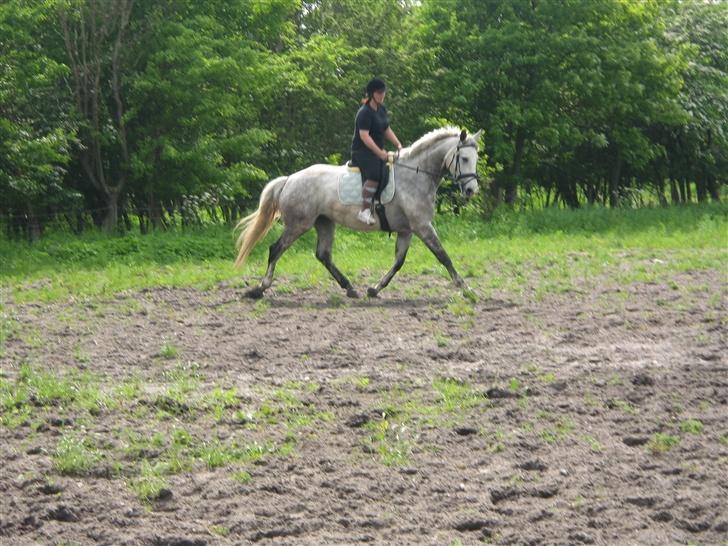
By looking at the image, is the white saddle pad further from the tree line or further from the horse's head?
the tree line

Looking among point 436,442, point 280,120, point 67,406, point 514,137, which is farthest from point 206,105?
point 436,442

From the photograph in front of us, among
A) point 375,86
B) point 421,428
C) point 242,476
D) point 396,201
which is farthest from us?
point 396,201

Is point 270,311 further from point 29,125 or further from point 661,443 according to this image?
point 29,125

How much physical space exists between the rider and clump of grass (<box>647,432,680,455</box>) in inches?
287

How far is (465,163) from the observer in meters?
14.2

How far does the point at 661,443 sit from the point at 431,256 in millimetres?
11393

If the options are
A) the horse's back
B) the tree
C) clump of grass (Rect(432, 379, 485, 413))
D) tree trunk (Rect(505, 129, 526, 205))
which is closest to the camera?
clump of grass (Rect(432, 379, 485, 413))

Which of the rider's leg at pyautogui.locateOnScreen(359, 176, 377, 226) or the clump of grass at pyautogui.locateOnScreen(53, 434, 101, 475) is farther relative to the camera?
the rider's leg at pyautogui.locateOnScreen(359, 176, 377, 226)

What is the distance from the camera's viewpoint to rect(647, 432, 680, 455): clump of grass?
23.6 feet

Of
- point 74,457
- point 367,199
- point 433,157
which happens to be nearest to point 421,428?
point 74,457

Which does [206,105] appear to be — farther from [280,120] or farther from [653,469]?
[653,469]

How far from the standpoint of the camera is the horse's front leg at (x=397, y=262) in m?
14.5

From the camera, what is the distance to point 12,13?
21.7 metres

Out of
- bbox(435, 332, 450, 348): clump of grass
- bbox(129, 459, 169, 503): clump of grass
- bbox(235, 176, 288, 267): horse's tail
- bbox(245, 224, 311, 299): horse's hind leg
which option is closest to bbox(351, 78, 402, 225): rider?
bbox(245, 224, 311, 299): horse's hind leg
